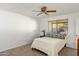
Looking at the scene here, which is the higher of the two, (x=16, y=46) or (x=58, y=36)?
(x=58, y=36)

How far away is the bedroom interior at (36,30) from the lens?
2.66 metres

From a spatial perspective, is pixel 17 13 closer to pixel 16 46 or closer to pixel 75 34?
pixel 16 46

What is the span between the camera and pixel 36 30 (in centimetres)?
336

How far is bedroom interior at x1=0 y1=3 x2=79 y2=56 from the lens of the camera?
8.73 ft

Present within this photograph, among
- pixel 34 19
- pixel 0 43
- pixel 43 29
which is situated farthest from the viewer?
pixel 43 29

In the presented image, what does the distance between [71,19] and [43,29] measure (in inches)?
47.5

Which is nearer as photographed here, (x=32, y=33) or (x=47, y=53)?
(x=47, y=53)

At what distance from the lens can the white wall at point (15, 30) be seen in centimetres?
272

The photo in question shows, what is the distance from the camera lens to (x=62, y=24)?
10.9 feet

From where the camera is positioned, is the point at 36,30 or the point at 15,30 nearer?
the point at 15,30

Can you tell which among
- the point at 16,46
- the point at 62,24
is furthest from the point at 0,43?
the point at 62,24

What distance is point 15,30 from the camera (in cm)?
304

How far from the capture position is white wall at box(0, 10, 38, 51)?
2719mm

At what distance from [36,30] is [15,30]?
0.86m
